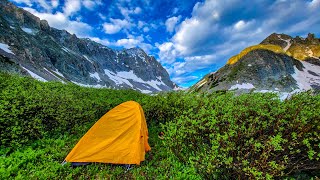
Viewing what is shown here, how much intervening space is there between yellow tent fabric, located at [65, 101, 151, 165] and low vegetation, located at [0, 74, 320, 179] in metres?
0.48

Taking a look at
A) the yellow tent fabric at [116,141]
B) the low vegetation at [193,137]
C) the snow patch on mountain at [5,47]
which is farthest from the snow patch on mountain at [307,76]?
the snow patch on mountain at [5,47]

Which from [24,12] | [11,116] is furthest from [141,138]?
[24,12]

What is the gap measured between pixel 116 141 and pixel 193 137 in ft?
15.4

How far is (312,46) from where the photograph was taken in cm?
18900

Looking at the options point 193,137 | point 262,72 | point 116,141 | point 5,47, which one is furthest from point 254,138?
point 5,47

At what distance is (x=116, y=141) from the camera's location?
10.7 m

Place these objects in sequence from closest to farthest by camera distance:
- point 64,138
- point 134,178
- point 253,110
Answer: point 253,110 < point 134,178 < point 64,138

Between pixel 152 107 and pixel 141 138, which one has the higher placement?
pixel 152 107

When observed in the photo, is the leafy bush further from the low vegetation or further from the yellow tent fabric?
the yellow tent fabric

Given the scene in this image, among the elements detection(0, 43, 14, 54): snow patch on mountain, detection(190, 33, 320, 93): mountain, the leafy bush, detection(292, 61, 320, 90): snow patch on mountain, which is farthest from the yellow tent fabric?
detection(292, 61, 320, 90): snow patch on mountain

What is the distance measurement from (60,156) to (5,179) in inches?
105

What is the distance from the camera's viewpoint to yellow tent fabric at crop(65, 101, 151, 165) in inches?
397

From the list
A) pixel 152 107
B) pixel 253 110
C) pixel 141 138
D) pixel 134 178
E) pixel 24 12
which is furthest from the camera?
pixel 24 12

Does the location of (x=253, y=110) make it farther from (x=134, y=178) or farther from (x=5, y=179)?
(x=5, y=179)
